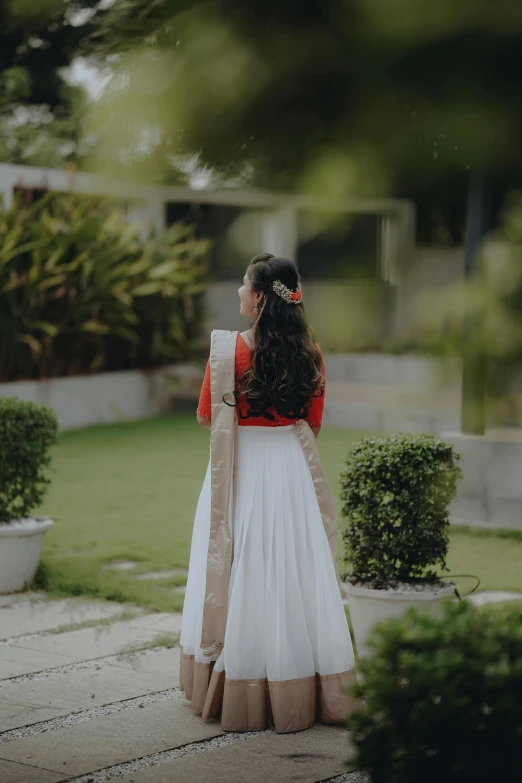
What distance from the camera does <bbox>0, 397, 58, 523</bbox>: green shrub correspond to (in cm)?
623

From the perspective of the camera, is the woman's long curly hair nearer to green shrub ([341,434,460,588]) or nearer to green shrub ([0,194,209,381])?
green shrub ([341,434,460,588])

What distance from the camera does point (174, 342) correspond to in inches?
590

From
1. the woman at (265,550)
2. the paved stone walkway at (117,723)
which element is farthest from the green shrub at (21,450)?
the woman at (265,550)

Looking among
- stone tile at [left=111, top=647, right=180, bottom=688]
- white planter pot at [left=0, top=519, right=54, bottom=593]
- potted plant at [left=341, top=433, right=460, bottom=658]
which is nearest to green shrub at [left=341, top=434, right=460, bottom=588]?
potted plant at [left=341, top=433, right=460, bottom=658]

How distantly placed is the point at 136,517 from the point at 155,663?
11.2 feet

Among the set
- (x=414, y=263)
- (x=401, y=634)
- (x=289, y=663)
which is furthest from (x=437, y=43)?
(x=289, y=663)

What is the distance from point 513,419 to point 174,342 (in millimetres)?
13824

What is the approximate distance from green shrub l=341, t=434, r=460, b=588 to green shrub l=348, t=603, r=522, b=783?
2342mm

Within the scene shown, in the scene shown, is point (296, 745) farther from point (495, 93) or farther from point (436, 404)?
point (495, 93)

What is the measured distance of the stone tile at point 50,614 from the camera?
217 inches

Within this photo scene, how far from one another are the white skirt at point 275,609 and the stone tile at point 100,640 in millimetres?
1087

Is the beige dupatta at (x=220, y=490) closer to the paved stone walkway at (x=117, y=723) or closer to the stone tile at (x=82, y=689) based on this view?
the paved stone walkway at (x=117, y=723)

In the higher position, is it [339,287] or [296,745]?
[339,287]

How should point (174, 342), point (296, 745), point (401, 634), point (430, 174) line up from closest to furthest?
point (430, 174) → point (401, 634) → point (296, 745) → point (174, 342)
